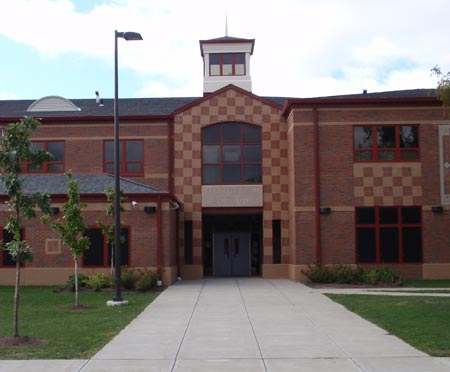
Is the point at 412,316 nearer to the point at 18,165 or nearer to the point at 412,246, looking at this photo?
the point at 18,165

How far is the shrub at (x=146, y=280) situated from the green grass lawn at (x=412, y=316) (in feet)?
22.1

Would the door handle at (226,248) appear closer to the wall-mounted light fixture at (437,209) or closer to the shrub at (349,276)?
the shrub at (349,276)

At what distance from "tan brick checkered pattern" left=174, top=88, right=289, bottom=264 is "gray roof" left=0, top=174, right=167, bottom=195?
10.0ft

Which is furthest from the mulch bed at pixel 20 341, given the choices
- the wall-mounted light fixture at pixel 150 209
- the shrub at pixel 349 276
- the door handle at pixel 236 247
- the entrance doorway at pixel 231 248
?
the door handle at pixel 236 247

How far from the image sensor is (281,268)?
31641 millimetres

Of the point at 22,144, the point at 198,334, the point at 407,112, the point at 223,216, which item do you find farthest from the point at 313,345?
the point at 223,216

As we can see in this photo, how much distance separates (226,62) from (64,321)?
86.7 ft

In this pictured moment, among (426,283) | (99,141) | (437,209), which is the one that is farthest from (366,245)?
(99,141)

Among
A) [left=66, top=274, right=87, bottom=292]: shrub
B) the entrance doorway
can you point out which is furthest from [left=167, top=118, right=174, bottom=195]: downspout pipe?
[left=66, top=274, right=87, bottom=292]: shrub

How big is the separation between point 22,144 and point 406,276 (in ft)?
64.2

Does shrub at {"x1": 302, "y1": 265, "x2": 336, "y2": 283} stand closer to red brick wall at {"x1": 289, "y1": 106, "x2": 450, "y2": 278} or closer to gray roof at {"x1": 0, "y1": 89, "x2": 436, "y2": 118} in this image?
red brick wall at {"x1": 289, "y1": 106, "x2": 450, "y2": 278}

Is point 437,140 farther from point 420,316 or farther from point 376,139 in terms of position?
point 420,316

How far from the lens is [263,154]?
3212 centimetres

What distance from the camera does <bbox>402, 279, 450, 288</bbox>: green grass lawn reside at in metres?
26.0
